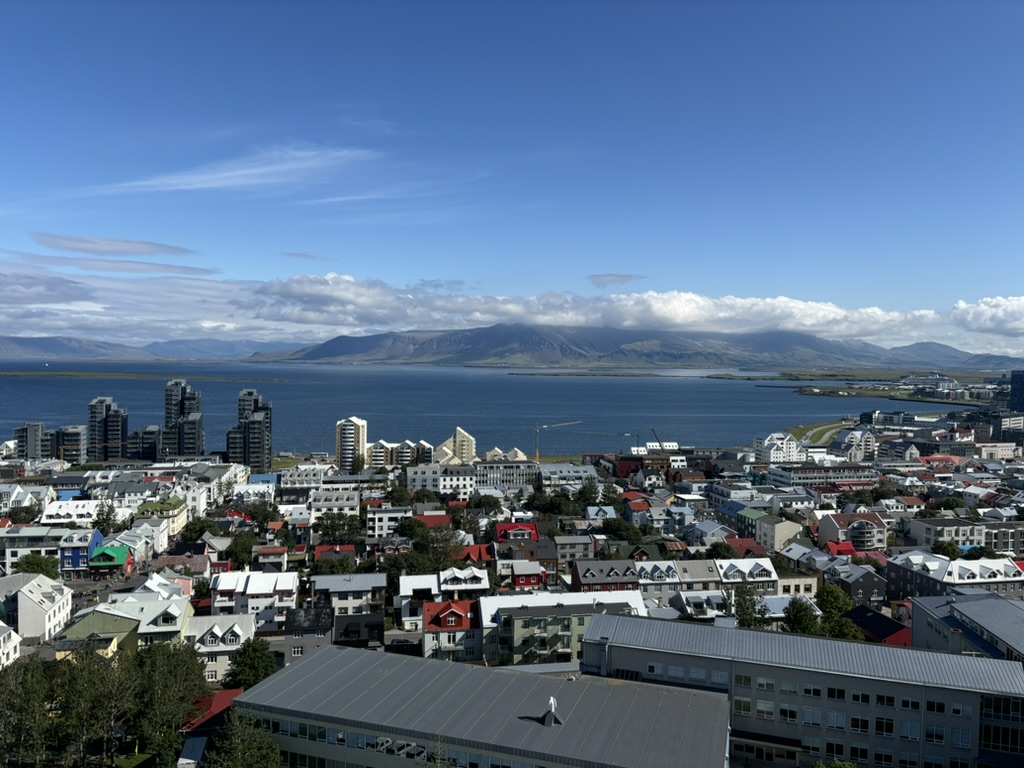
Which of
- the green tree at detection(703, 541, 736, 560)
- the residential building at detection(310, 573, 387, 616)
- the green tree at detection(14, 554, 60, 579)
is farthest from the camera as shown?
the green tree at detection(703, 541, 736, 560)

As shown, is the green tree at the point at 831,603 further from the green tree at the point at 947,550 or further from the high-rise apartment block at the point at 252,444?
the high-rise apartment block at the point at 252,444

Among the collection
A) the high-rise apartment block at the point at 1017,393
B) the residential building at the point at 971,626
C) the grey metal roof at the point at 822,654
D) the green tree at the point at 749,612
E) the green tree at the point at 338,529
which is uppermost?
the high-rise apartment block at the point at 1017,393

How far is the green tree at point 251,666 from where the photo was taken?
8422 millimetres

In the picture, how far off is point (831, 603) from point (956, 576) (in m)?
2.90

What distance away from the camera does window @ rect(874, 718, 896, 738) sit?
650cm

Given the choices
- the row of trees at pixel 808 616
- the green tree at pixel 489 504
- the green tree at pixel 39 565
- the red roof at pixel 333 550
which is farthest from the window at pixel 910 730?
the green tree at pixel 39 565

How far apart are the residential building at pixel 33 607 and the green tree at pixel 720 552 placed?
11.1 metres

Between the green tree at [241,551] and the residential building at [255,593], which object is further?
the green tree at [241,551]

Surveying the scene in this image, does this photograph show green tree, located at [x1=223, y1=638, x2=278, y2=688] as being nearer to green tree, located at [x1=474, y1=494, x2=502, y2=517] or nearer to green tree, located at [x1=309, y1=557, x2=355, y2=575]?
green tree, located at [x1=309, y1=557, x2=355, y2=575]

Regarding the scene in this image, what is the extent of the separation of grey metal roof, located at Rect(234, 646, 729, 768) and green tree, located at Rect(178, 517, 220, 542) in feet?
35.8

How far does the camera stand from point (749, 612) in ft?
→ 33.0

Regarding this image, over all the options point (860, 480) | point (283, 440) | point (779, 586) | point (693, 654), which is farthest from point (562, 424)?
point (693, 654)

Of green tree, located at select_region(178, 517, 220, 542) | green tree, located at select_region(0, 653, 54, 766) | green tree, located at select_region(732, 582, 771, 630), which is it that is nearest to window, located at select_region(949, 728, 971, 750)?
green tree, located at select_region(732, 582, 771, 630)

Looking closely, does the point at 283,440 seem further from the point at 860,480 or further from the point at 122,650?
the point at 122,650
